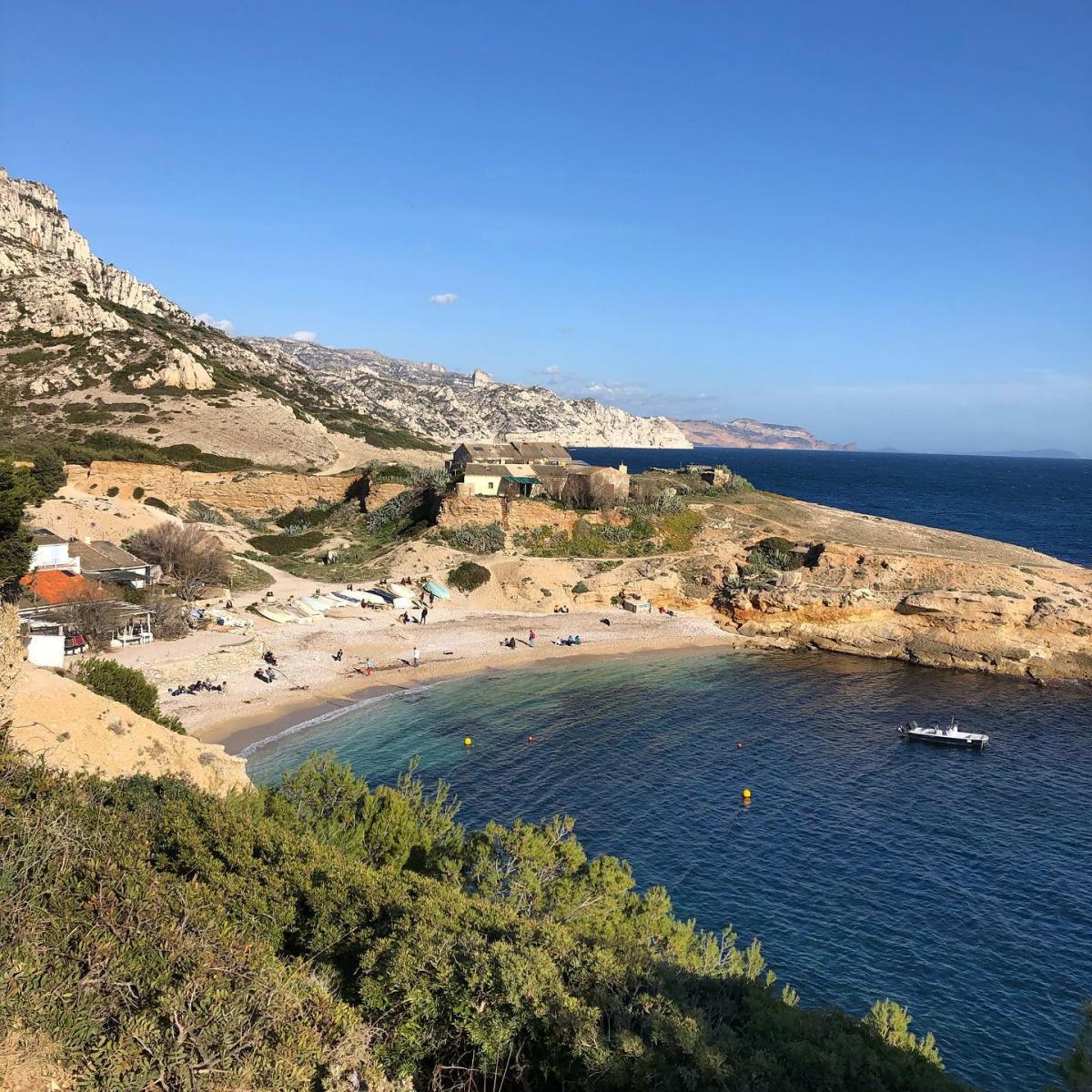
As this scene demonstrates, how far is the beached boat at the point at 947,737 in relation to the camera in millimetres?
34094

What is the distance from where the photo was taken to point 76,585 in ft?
123

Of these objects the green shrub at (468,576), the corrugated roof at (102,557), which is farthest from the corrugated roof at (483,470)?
the corrugated roof at (102,557)

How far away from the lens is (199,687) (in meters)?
34.2

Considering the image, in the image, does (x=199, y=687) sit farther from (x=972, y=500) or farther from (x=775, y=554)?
(x=972, y=500)

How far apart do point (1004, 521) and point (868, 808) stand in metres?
91.9

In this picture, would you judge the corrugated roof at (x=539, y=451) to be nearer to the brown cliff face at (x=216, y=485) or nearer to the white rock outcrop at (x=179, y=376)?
the brown cliff face at (x=216, y=485)

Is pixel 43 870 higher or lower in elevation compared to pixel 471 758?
higher

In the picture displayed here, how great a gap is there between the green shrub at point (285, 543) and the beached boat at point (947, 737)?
1787 inches

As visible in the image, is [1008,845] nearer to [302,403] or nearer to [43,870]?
[43,870]

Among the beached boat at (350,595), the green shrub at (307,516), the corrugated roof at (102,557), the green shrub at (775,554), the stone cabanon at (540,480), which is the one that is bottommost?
the beached boat at (350,595)

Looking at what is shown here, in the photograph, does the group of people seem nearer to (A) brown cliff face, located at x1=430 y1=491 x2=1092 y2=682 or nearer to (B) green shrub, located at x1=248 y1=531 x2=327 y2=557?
(A) brown cliff face, located at x1=430 y1=491 x2=1092 y2=682

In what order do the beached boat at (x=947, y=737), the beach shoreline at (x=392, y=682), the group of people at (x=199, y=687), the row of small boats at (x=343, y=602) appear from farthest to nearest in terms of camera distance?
the row of small boats at (x=343, y=602) < the beached boat at (x=947, y=737) < the group of people at (x=199, y=687) < the beach shoreline at (x=392, y=682)

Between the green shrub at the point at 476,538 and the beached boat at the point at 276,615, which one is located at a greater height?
the green shrub at the point at 476,538

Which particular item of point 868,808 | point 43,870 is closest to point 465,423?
point 868,808
